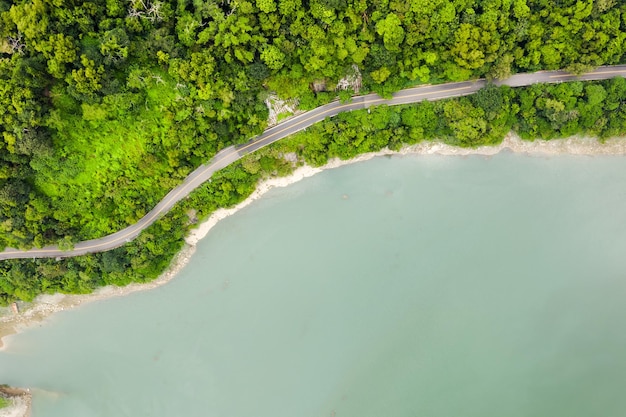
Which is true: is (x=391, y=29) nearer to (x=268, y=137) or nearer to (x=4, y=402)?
(x=268, y=137)

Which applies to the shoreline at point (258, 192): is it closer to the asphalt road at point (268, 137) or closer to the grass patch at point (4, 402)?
the asphalt road at point (268, 137)

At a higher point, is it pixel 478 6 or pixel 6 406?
pixel 478 6

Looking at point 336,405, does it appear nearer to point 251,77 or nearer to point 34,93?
point 251,77

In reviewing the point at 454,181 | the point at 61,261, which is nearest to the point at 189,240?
the point at 61,261

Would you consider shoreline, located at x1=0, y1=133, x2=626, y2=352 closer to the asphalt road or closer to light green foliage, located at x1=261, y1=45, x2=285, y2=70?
the asphalt road

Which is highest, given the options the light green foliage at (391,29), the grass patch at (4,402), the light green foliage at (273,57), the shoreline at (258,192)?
the light green foliage at (391,29)

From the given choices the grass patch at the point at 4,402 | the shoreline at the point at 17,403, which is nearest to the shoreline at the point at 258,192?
the shoreline at the point at 17,403
